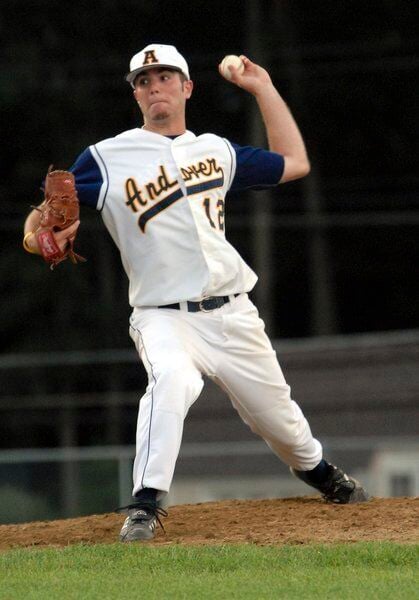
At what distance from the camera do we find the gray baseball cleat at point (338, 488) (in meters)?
6.81

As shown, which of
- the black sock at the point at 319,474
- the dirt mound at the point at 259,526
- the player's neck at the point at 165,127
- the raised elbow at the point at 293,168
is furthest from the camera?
the black sock at the point at 319,474

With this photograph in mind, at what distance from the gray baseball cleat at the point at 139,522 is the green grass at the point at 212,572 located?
143 millimetres

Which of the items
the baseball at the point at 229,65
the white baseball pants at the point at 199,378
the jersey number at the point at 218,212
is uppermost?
the baseball at the point at 229,65

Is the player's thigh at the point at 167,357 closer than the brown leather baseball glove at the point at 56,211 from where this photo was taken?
Yes

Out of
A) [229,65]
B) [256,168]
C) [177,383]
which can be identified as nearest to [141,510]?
[177,383]

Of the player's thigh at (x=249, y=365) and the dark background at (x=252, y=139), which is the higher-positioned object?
the dark background at (x=252, y=139)

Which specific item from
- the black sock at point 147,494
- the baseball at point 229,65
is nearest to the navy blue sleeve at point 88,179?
the baseball at point 229,65

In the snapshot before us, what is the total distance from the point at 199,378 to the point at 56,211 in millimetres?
873

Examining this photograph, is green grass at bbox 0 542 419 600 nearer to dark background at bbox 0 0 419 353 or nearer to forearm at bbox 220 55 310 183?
forearm at bbox 220 55 310 183

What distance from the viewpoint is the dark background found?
46.9ft

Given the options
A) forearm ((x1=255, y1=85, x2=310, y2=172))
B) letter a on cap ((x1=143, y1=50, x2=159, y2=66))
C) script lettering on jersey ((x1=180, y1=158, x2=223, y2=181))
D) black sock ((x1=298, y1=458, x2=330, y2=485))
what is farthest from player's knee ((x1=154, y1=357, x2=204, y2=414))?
letter a on cap ((x1=143, y1=50, x2=159, y2=66))

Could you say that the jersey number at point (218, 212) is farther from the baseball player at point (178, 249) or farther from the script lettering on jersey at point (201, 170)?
the script lettering on jersey at point (201, 170)

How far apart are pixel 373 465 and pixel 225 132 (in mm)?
4008

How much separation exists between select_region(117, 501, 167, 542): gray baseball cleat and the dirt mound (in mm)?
56
